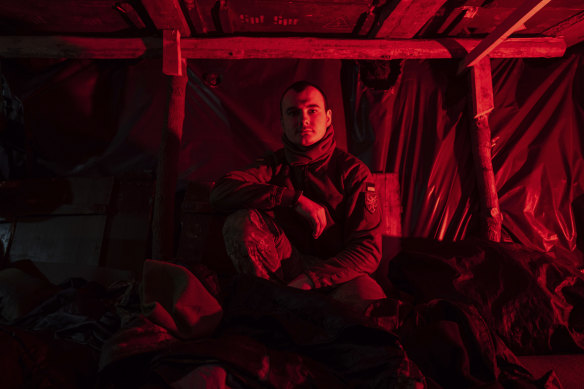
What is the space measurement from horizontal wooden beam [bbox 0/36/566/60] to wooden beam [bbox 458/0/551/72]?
16 cm

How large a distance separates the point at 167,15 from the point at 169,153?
1.22 metres

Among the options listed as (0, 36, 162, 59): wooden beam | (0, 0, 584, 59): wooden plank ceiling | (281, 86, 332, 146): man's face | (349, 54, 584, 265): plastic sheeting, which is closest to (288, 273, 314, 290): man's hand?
(281, 86, 332, 146): man's face

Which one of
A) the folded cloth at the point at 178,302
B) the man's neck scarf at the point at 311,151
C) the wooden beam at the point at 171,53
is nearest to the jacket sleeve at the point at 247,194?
the man's neck scarf at the point at 311,151

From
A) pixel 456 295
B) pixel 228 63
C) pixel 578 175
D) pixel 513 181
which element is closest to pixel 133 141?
pixel 228 63

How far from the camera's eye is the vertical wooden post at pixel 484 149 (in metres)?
2.87

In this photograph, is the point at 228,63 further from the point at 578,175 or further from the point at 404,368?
the point at 578,175

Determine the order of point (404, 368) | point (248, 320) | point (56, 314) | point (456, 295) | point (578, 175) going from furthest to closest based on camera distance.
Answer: point (578, 175)
point (456, 295)
point (56, 314)
point (248, 320)
point (404, 368)

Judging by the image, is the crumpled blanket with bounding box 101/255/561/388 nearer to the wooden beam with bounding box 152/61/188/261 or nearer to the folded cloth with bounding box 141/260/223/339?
the folded cloth with bounding box 141/260/223/339

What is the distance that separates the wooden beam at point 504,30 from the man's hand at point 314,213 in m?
2.30

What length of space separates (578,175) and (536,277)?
193cm

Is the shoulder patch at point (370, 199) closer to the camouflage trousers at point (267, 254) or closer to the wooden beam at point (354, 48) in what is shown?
the camouflage trousers at point (267, 254)

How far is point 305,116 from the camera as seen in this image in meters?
1.97

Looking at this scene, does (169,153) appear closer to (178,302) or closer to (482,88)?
(178,302)

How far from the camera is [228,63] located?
316 cm
